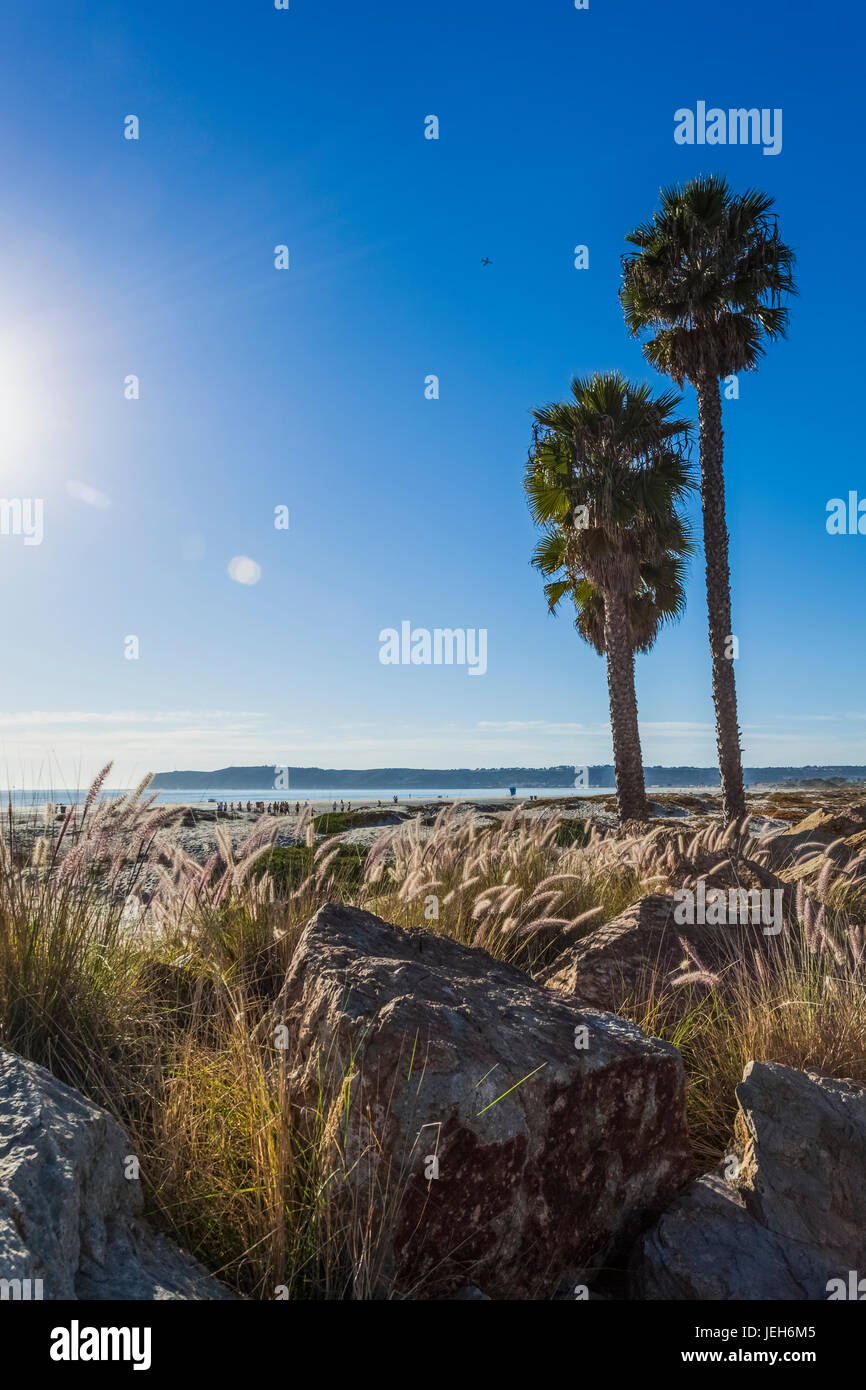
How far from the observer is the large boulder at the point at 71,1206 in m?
2.09

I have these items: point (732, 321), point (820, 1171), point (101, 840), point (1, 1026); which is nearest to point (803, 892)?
point (820, 1171)

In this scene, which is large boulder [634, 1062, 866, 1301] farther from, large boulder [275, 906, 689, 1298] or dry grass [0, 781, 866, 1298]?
dry grass [0, 781, 866, 1298]

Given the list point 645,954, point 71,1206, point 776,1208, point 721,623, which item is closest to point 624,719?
point 721,623

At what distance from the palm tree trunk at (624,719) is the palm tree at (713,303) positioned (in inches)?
79.3

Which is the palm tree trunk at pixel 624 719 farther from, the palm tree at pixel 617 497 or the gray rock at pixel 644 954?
the gray rock at pixel 644 954

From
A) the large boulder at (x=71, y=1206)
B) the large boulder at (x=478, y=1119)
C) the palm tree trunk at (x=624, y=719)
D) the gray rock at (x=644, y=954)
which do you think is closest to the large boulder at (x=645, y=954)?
the gray rock at (x=644, y=954)

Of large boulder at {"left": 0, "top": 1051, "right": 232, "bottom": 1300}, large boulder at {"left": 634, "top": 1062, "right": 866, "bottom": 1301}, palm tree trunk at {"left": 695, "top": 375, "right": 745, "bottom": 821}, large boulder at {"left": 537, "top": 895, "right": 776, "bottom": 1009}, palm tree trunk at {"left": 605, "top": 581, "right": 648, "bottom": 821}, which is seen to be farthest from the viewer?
palm tree trunk at {"left": 605, "top": 581, "right": 648, "bottom": 821}

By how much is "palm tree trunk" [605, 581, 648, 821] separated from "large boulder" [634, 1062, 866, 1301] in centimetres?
1546

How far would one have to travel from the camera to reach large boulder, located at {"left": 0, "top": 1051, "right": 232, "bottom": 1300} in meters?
2.09

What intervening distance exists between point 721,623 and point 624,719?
3.05 m

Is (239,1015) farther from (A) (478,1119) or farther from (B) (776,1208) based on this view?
(B) (776,1208)

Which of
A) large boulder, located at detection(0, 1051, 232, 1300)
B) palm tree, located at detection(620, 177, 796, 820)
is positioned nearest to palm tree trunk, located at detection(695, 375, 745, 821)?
palm tree, located at detection(620, 177, 796, 820)

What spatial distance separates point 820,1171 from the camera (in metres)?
3.45

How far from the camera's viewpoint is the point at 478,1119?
2844mm
